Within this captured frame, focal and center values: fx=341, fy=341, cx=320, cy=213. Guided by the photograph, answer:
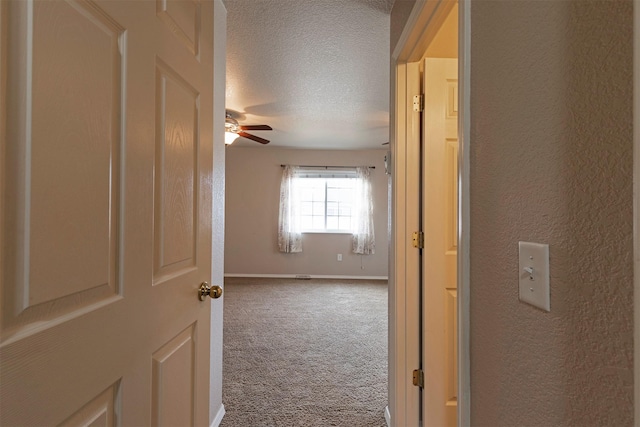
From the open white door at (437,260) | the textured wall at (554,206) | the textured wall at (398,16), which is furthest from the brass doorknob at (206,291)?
the textured wall at (398,16)

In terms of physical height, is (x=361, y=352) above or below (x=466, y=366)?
below

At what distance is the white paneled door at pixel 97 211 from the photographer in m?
0.47

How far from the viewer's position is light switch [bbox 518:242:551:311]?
0.61 metres

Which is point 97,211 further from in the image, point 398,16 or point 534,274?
point 398,16

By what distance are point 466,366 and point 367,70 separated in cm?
255

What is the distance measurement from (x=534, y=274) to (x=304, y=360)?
2.41 metres

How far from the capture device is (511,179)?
0.71m

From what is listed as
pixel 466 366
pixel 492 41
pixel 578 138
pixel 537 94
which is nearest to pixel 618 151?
pixel 578 138

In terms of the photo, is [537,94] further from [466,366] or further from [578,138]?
[466,366]

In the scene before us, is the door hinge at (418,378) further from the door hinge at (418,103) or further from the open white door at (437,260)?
the door hinge at (418,103)

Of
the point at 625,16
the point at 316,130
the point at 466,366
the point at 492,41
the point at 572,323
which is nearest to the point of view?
the point at 625,16

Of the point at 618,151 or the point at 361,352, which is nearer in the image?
the point at 618,151

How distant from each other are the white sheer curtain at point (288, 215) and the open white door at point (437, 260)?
4.56 metres

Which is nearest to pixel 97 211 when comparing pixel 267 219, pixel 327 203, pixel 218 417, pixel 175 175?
pixel 175 175
